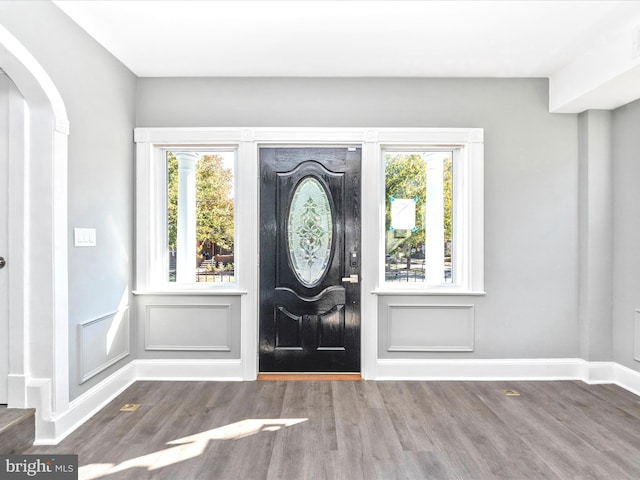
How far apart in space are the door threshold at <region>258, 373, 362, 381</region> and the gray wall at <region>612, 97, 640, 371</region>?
2.28 meters

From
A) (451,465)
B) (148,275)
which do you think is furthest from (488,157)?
(148,275)

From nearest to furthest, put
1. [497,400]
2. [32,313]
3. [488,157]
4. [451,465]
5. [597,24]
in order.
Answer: [451,465] → [32,313] → [597,24] → [497,400] → [488,157]

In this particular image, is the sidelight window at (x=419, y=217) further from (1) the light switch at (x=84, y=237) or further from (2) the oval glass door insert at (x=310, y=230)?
(1) the light switch at (x=84, y=237)

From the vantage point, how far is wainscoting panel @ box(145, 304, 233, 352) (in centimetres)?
373

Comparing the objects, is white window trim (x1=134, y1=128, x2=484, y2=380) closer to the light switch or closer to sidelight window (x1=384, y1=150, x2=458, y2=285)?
sidelight window (x1=384, y1=150, x2=458, y2=285)

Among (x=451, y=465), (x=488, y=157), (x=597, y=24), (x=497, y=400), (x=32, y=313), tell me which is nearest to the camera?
(x=451, y=465)

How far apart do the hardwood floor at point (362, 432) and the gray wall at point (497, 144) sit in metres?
0.53

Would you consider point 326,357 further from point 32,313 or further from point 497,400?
point 32,313

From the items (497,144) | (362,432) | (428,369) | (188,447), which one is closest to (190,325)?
(188,447)

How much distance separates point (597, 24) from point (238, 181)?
291cm

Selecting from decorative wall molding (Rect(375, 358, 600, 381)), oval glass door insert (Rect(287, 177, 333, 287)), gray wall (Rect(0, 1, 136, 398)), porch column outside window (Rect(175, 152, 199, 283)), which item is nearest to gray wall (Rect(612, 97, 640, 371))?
decorative wall molding (Rect(375, 358, 600, 381))

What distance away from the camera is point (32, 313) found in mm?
2576

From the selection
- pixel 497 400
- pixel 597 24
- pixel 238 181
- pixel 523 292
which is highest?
pixel 597 24

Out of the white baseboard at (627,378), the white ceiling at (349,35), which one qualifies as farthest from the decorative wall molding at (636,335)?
the white ceiling at (349,35)
